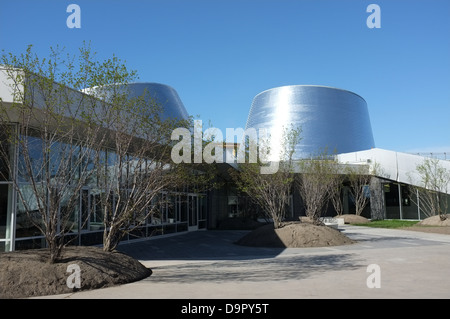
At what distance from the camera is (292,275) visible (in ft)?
25.8

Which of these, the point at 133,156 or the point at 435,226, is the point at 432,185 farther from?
the point at 133,156

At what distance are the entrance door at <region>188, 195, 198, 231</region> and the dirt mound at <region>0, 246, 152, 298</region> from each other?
14.6 m

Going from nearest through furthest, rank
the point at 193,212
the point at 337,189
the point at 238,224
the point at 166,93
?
the point at 193,212 → the point at 238,224 → the point at 337,189 → the point at 166,93

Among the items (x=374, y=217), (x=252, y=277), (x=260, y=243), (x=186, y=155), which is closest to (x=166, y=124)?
(x=186, y=155)

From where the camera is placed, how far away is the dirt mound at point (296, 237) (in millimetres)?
13906

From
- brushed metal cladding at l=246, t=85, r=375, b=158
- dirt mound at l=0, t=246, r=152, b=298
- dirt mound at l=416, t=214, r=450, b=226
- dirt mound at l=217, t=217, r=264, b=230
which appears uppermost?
brushed metal cladding at l=246, t=85, r=375, b=158

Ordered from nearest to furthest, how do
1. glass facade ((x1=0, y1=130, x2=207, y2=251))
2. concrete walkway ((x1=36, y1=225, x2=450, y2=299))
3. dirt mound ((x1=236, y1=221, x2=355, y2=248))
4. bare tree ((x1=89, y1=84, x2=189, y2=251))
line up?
concrete walkway ((x1=36, y1=225, x2=450, y2=299)) < glass facade ((x1=0, y1=130, x2=207, y2=251)) < bare tree ((x1=89, y1=84, x2=189, y2=251)) < dirt mound ((x1=236, y1=221, x2=355, y2=248))

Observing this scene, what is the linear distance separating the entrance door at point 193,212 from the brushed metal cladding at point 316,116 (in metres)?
22.6

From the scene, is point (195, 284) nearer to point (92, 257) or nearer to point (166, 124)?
point (92, 257)

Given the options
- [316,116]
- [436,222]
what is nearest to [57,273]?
[436,222]

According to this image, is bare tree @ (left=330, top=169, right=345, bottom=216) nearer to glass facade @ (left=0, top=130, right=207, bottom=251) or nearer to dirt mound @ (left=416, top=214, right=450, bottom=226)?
dirt mound @ (left=416, top=214, right=450, bottom=226)

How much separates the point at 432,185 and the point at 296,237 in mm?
16519

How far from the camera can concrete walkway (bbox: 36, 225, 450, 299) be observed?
611 cm


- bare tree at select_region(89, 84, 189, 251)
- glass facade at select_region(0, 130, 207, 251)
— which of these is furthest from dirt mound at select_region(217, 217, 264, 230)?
bare tree at select_region(89, 84, 189, 251)
